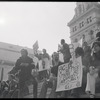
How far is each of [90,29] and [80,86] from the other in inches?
1417

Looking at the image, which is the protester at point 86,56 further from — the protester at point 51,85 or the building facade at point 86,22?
the building facade at point 86,22

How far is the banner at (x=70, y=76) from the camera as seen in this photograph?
680 centimetres

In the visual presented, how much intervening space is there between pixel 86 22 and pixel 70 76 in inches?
1453

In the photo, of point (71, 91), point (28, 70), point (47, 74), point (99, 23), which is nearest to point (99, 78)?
point (71, 91)

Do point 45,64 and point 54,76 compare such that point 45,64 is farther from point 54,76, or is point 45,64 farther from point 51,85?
point 51,85

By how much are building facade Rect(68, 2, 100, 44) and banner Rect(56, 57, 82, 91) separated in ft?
107

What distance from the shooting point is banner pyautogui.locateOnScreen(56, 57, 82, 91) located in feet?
22.3

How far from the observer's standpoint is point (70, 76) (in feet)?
23.6

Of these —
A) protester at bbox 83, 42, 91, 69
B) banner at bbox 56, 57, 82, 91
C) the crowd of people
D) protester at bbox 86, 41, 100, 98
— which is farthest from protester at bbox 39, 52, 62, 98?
protester at bbox 86, 41, 100, 98

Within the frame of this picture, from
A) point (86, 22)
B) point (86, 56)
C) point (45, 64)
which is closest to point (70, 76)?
point (86, 56)

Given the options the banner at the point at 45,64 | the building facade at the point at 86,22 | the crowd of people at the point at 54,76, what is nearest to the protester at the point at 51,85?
the crowd of people at the point at 54,76

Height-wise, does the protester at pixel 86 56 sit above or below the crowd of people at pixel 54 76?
above

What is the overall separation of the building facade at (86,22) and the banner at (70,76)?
32687mm

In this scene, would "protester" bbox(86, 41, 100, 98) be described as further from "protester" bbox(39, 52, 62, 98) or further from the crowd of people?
"protester" bbox(39, 52, 62, 98)
